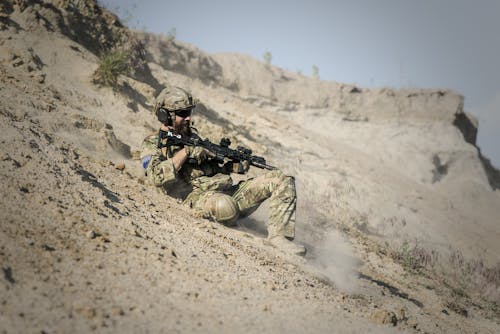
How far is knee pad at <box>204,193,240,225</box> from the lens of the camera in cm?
437

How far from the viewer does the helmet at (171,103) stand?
4422 mm

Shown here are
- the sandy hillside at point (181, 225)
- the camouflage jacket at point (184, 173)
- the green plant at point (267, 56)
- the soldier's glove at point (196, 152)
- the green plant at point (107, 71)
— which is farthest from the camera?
the green plant at point (267, 56)

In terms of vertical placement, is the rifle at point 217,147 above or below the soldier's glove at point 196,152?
above

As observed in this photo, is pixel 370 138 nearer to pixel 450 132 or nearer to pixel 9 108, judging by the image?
pixel 450 132

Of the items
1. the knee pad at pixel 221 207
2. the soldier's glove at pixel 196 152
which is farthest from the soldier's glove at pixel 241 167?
the soldier's glove at pixel 196 152

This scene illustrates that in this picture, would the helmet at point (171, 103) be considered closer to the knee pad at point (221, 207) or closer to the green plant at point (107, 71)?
the knee pad at point (221, 207)

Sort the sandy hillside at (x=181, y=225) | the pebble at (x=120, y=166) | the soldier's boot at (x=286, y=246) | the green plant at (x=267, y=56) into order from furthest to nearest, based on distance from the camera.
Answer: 1. the green plant at (x=267, y=56)
2. the pebble at (x=120, y=166)
3. the soldier's boot at (x=286, y=246)
4. the sandy hillside at (x=181, y=225)

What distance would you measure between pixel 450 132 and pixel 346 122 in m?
3.67

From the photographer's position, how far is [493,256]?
8.94 metres

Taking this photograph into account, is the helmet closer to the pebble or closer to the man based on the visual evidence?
the man

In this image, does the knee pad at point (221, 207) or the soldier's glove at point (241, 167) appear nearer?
the knee pad at point (221, 207)

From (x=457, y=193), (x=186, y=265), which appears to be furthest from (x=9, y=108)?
(x=457, y=193)

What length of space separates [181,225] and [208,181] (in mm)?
834

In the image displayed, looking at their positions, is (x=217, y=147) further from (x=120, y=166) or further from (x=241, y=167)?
(x=120, y=166)
